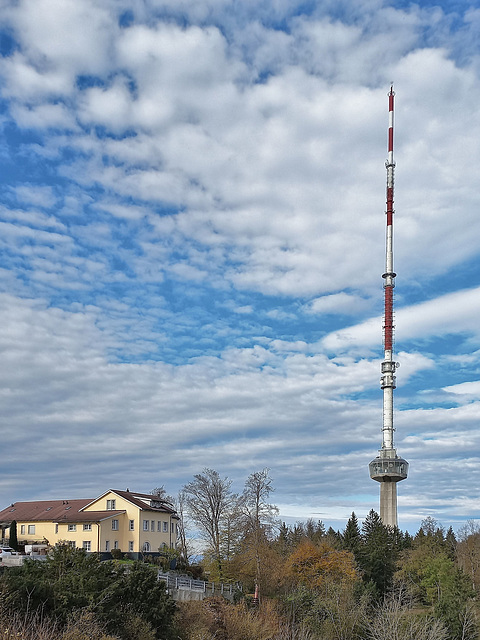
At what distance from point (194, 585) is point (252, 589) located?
7.98m

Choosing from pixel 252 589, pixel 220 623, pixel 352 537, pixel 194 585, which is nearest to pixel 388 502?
pixel 352 537

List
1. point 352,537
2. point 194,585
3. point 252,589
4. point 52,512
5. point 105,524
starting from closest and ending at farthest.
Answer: point 194,585
point 252,589
point 105,524
point 52,512
point 352,537

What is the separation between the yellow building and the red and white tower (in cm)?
4043

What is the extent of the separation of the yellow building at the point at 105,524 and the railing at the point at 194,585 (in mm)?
13844

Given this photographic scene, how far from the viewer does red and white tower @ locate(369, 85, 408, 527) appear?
325ft

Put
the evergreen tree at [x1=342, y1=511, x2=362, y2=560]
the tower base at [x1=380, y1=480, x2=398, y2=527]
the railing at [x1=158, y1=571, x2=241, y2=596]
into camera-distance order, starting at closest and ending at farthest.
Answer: the railing at [x1=158, y1=571, x2=241, y2=596] < the evergreen tree at [x1=342, y1=511, x2=362, y2=560] < the tower base at [x1=380, y1=480, x2=398, y2=527]

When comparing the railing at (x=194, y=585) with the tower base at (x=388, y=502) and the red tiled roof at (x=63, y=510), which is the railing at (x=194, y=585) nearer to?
the red tiled roof at (x=63, y=510)

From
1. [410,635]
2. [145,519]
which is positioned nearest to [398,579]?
[145,519]

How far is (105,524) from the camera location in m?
62.9

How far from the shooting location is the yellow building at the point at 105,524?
62969 mm

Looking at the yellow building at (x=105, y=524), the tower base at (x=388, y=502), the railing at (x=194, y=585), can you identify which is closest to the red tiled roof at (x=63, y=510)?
the yellow building at (x=105, y=524)

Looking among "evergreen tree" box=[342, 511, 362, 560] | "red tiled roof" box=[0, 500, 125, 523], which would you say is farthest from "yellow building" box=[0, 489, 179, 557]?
"evergreen tree" box=[342, 511, 362, 560]

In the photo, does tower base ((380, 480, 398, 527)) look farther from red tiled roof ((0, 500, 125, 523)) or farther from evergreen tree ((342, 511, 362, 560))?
red tiled roof ((0, 500, 125, 523))

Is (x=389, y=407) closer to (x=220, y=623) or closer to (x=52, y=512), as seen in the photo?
(x=52, y=512)
